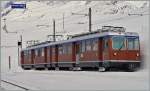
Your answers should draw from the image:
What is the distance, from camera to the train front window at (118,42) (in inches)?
1368

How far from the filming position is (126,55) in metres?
35.1

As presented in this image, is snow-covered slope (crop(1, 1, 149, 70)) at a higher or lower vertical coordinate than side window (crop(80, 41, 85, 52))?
higher

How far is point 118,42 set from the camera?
115ft

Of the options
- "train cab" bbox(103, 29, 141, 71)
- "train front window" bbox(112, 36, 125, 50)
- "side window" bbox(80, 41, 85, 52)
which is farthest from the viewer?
"side window" bbox(80, 41, 85, 52)

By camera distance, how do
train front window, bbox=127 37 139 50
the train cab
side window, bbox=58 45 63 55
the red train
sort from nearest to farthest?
1. the train cab
2. the red train
3. train front window, bbox=127 37 139 50
4. side window, bbox=58 45 63 55

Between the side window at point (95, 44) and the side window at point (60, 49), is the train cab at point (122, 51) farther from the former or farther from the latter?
the side window at point (60, 49)

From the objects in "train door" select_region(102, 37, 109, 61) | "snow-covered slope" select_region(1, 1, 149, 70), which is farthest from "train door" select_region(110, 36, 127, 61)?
"snow-covered slope" select_region(1, 1, 149, 70)

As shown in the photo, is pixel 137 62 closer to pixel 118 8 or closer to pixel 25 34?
pixel 118 8

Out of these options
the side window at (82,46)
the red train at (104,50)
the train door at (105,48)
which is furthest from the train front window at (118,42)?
the side window at (82,46)

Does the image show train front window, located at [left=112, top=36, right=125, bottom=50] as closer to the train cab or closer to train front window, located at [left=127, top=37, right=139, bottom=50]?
the train cab

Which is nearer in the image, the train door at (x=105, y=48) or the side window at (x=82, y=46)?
the train door at (x=105, y=48)

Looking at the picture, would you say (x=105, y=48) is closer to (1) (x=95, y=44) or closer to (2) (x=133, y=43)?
(1) (x=95, y=44)

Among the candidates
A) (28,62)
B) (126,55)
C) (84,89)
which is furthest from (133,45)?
(28,62)

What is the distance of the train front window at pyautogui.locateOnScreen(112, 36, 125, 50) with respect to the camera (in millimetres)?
34750
